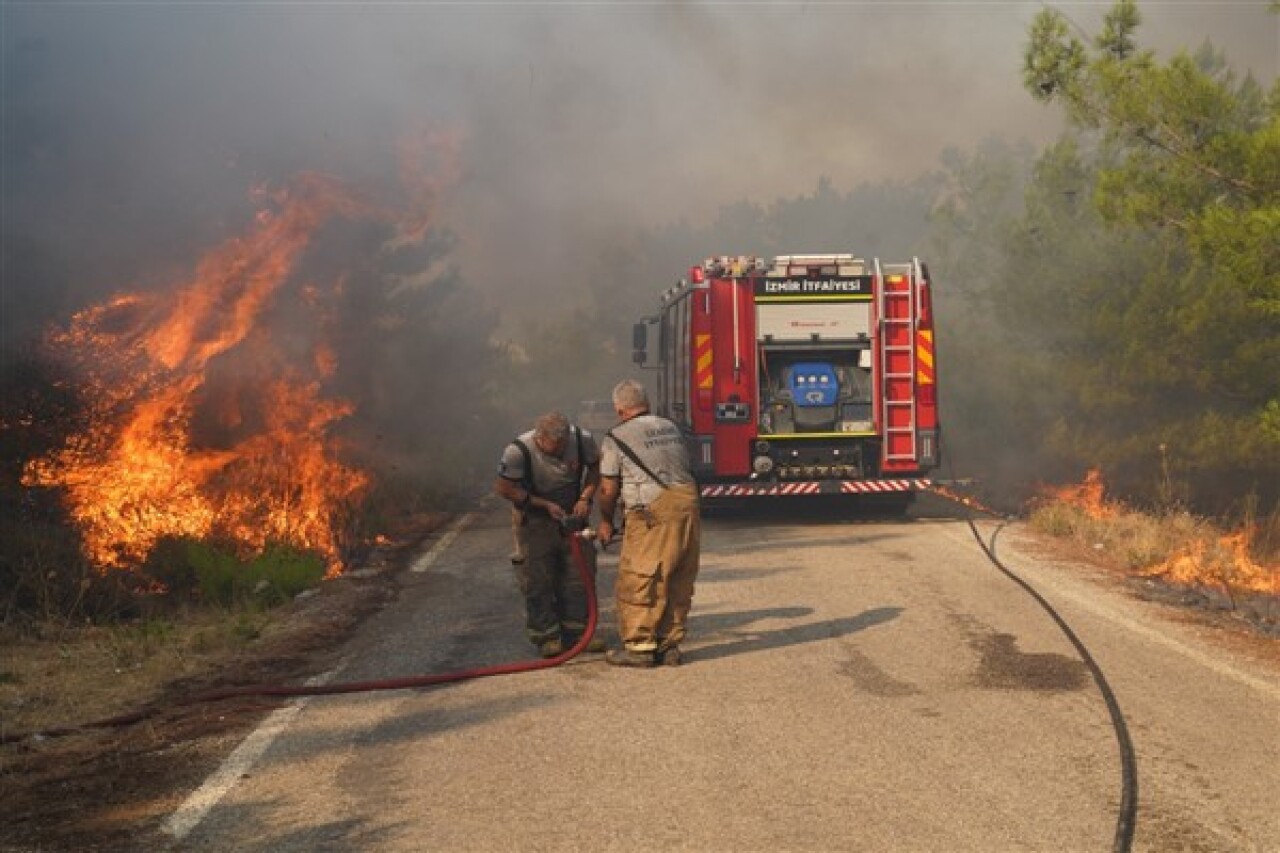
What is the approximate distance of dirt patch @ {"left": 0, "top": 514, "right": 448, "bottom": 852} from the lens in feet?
15.7

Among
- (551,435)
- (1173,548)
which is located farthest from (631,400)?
(1173,548)

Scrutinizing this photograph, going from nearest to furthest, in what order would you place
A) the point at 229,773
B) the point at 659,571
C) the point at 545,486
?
the point at 229,773 → the point at 659,571 → the point at 545,486

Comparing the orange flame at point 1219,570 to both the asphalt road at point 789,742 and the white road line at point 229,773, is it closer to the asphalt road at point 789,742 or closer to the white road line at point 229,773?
the asphalt road at point 789,742

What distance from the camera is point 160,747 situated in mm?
5922

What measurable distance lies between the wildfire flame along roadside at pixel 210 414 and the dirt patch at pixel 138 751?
360cm

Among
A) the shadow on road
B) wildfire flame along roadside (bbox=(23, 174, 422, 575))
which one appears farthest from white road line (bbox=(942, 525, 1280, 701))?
wildfire flame along roadside (bbox=(23, 174, 422, 575))

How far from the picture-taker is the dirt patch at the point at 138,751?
4.80 metres

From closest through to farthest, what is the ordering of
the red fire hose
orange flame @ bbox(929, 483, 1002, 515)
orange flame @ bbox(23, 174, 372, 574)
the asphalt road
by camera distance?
the asphalt road → the red fire hose → orange flame @ bbox(23, 174, 372, 574) → orange flame @ bbox(929, 483, 1002, 515)

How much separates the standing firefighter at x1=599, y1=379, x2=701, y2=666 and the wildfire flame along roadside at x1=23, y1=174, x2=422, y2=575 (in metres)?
5.68

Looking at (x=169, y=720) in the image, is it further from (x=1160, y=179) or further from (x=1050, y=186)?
(x=1050, y=186)

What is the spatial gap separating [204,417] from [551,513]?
746cm

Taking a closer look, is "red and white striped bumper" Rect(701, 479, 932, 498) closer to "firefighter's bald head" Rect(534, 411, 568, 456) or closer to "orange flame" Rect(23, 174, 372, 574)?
"orange flame" Rect(23, 174, 372, 574)

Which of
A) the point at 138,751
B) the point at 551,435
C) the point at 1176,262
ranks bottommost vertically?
the point at 138,751

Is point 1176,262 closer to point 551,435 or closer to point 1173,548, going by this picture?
point 1173,548
